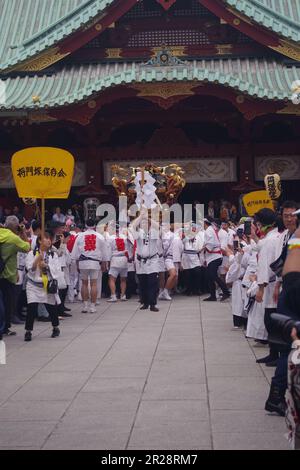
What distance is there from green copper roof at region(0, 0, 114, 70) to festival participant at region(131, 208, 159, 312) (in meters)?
8.72

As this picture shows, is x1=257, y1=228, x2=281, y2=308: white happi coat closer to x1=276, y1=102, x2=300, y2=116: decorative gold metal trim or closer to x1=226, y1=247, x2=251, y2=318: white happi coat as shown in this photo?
x1=226, y1=247, x2=251, y2=318: white happi coat

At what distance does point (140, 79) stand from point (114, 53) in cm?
361

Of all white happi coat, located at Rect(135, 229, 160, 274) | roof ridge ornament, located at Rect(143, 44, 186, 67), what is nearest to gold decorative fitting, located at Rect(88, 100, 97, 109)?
roof ridge ornament, located at Rect(143, 44, 186, 67)

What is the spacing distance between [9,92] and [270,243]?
48.1 feet

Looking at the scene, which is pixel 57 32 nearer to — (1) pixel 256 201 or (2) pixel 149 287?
(2) pixel 149 287

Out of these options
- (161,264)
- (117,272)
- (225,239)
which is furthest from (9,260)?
(225,239)

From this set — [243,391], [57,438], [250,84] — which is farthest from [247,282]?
[250,84]

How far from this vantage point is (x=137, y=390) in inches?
283

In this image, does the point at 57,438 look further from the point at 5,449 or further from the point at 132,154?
the point at 132,154

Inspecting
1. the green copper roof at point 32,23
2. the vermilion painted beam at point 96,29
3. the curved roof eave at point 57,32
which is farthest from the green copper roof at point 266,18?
the green copper roof at point 32,23

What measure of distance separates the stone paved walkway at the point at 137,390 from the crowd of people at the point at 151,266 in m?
0.41

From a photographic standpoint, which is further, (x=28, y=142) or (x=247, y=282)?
(x=28, y=142)

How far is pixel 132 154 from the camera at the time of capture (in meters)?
21.8

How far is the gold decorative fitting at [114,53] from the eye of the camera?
21969mm
